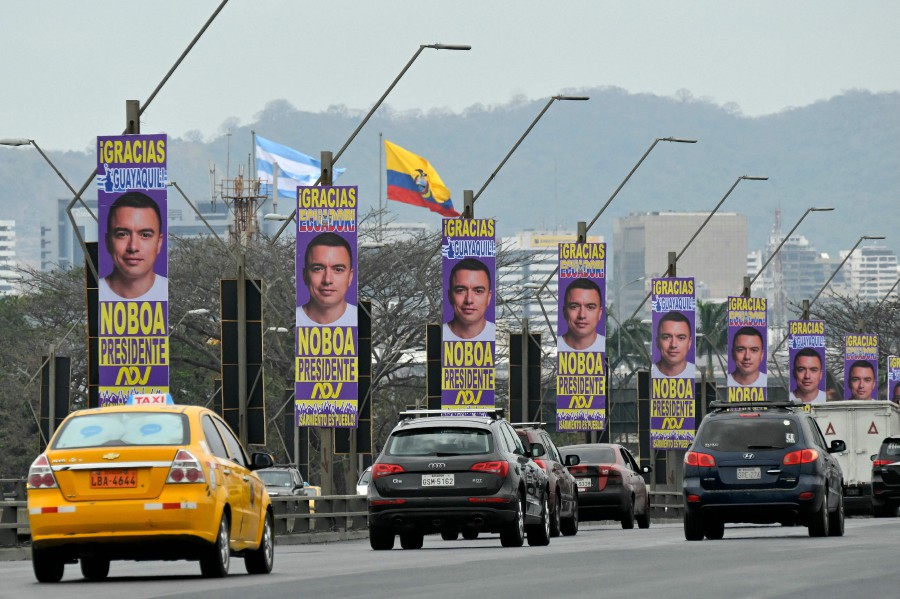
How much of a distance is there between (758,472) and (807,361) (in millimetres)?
42875

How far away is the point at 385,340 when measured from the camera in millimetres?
74000

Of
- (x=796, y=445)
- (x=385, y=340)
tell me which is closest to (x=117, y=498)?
(x=796, y=445)

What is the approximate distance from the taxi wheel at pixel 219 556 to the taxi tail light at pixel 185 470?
0.54 meters

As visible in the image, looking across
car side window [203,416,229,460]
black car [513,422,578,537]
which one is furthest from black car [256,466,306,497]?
car side window [203,416,229,460]

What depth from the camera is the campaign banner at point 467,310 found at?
138 feet

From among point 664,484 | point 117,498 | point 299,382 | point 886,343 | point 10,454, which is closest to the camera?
point 117,498

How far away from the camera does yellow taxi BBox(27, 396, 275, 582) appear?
17.7m

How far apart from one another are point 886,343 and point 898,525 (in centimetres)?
7424

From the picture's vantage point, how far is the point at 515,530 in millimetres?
25797

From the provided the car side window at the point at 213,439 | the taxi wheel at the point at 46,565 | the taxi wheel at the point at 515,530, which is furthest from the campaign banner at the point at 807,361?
the taxi wheel at the point at 46,565

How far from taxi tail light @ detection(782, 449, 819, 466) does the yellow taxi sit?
1026 centimetres

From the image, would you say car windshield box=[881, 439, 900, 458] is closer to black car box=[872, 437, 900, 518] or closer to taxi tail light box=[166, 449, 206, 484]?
black car box=[872, 437, 900, 518]

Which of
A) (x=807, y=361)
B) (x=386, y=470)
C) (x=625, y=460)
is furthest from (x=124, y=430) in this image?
(x=807, y=361)

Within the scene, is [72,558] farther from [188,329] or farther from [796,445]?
[188,329]
